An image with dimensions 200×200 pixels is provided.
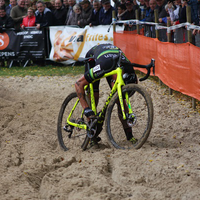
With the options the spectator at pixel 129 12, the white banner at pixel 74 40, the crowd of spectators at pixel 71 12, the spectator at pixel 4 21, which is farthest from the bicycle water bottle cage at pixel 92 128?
the spectator at pixel 4 21

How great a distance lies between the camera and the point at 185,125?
7.15 m

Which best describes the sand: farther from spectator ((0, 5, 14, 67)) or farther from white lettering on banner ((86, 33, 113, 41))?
spectator ((0, 5, 14, 67))

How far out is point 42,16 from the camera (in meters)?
16.1

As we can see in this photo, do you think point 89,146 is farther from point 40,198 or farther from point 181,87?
point 181,87

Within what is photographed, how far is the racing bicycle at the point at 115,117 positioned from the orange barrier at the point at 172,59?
1823 millimetres

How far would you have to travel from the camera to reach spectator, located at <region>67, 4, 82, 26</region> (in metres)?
15.4

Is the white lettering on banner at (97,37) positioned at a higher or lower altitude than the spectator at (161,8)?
lower

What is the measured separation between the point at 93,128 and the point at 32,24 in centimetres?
1160

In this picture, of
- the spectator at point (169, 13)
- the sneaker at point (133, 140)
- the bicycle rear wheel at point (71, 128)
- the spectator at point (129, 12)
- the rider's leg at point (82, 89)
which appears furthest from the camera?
the spectator at point (129, 12)

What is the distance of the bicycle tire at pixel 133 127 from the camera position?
5000mm

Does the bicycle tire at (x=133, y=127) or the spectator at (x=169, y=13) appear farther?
the spectator at (x=169, y=13)

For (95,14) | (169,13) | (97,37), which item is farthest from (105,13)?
(169,13)

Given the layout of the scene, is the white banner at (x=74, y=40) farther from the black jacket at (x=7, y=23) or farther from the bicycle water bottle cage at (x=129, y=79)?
the bicycle water bottle cage at (x=129, y=79)

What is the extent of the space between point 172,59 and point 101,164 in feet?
15.6
